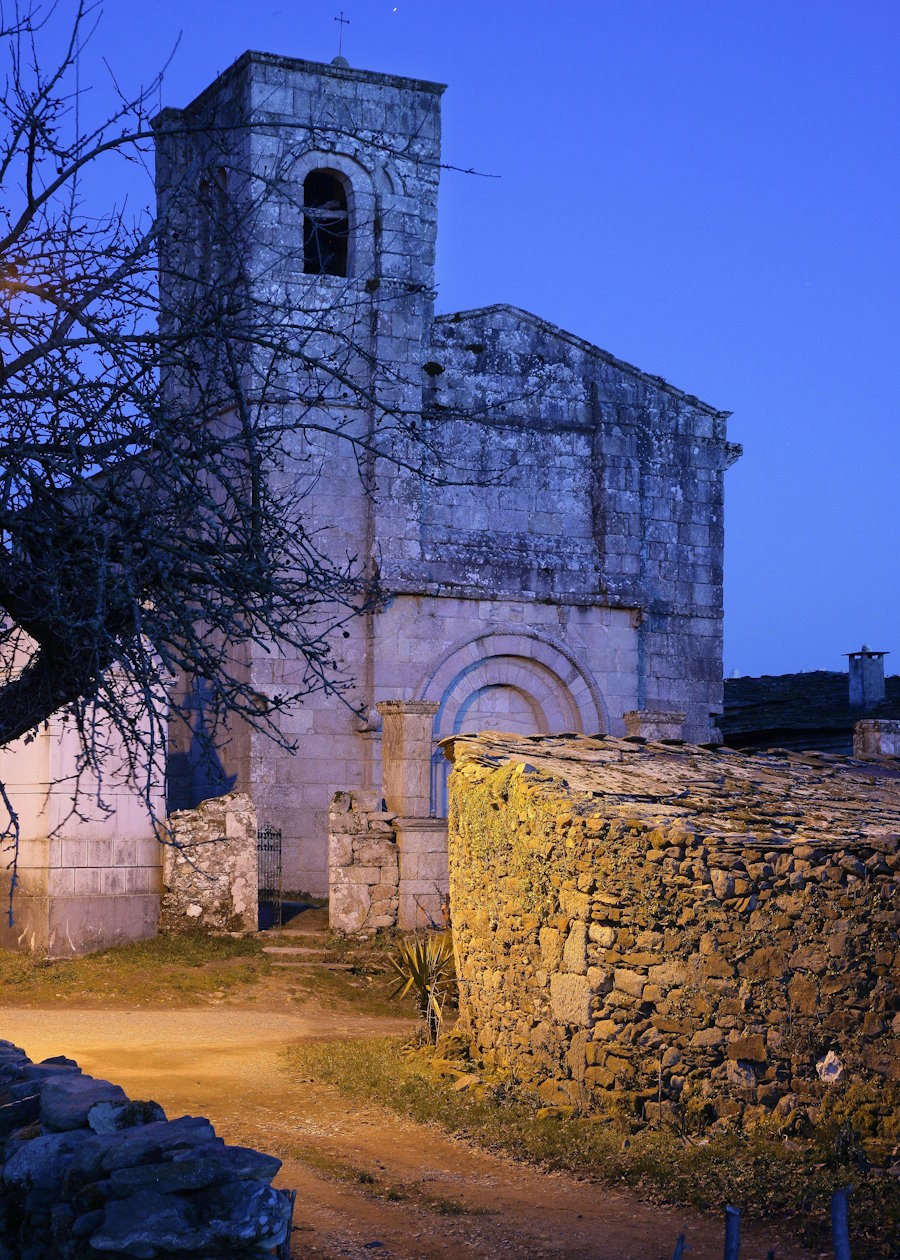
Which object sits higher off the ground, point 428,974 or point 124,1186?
point 124,1186

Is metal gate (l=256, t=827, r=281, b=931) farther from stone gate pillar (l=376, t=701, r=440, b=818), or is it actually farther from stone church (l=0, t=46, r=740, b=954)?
stone gate pillar (l=376, t=701, r=440, b=818)

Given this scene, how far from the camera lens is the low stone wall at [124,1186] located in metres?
4.46

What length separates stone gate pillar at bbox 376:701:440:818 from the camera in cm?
1590

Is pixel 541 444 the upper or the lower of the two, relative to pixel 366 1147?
upper

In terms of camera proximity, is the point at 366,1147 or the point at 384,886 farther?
the point at 384,886

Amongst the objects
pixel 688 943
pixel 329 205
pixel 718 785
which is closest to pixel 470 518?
pixel 329 205

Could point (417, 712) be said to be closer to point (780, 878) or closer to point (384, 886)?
point (384, 886)

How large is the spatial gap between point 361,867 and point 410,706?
1.86 metres

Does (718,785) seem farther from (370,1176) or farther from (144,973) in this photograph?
(144,973)

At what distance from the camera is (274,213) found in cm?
1798

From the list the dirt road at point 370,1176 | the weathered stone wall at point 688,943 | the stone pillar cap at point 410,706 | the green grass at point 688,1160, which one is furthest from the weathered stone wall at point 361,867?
the green grass at point 688,1160

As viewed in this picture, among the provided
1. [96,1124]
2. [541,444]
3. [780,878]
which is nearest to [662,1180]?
[780,878]

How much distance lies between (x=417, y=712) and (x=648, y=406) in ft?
22.2

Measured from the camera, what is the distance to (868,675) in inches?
939
